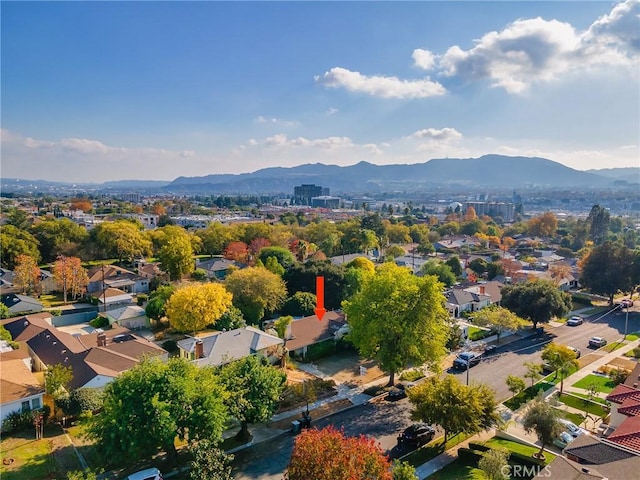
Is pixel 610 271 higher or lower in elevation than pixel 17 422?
higher

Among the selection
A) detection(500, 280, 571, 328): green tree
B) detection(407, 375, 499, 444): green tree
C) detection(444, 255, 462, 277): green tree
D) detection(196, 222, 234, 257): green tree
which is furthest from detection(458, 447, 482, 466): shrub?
detection(196, 222, 234, 257): green tree

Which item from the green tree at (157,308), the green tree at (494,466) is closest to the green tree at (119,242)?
the green tree at (157,308)

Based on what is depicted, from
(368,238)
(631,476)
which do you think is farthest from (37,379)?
(368,238)

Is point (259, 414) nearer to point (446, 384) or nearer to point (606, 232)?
point (446, 384)

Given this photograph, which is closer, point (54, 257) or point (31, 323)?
point (31, 323)

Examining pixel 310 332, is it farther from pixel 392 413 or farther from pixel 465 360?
pixel 465 360

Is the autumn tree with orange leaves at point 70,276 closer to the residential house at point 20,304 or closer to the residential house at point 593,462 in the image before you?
the residential house at point 20,304

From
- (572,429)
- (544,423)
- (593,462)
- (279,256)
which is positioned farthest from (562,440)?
(279,256)
